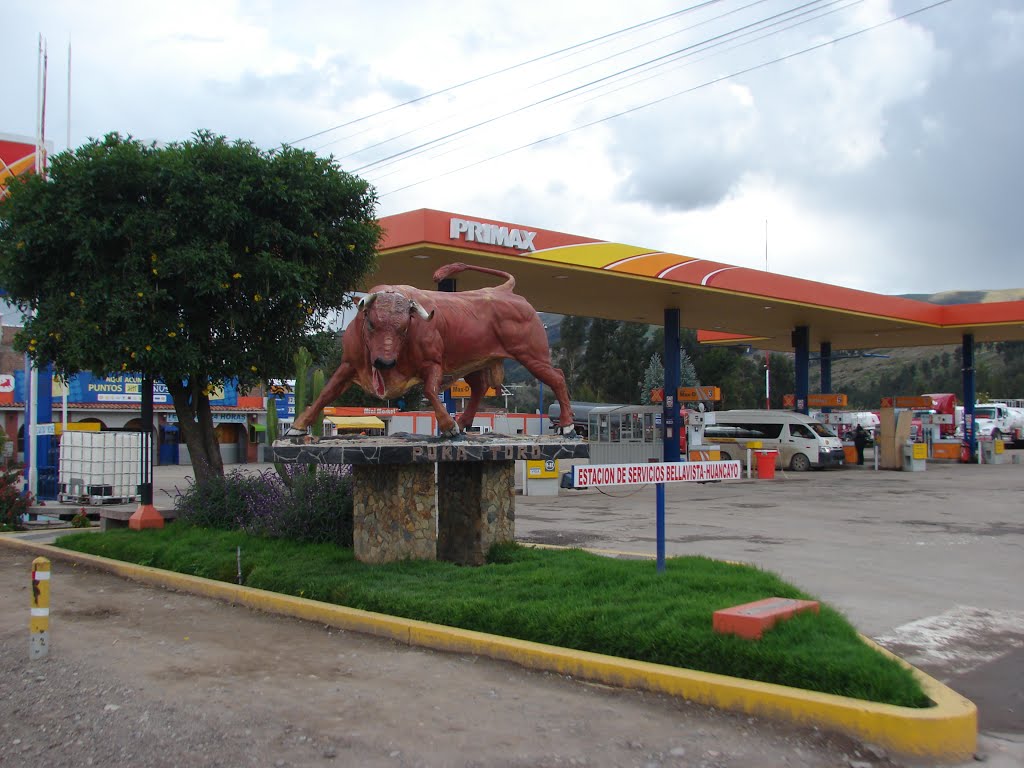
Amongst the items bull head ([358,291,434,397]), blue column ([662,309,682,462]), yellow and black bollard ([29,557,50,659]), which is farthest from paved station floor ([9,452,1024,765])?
yellow and black bollard ([29,557,50,659])

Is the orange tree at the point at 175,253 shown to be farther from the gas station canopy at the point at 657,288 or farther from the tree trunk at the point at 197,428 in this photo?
the gas station canopy at the point at 657,288

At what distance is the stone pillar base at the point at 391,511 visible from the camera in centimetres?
911

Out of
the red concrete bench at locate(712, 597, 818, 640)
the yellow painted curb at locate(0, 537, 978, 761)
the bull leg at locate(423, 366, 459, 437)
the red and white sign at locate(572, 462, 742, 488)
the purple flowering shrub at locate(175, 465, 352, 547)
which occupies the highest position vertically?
the bull leg at locate(423, 366, 459, 437)

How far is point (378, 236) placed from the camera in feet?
45.1

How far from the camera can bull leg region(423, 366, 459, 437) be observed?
340 inches

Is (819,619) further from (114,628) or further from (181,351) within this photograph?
(181,351)

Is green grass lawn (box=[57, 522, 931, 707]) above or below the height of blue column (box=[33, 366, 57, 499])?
below

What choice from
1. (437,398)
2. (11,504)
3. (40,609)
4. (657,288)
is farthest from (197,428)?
(657,288)

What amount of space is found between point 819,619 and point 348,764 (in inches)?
139

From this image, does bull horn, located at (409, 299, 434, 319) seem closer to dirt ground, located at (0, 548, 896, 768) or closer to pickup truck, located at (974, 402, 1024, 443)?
dirt ground, located at (0, 548, 896, 768)

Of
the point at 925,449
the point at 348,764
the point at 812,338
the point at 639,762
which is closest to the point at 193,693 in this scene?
the point at 348,764

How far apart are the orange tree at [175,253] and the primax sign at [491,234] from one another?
5839mm

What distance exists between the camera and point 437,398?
880 centimetres

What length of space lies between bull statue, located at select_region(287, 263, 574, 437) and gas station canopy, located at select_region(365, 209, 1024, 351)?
24.1 ft
